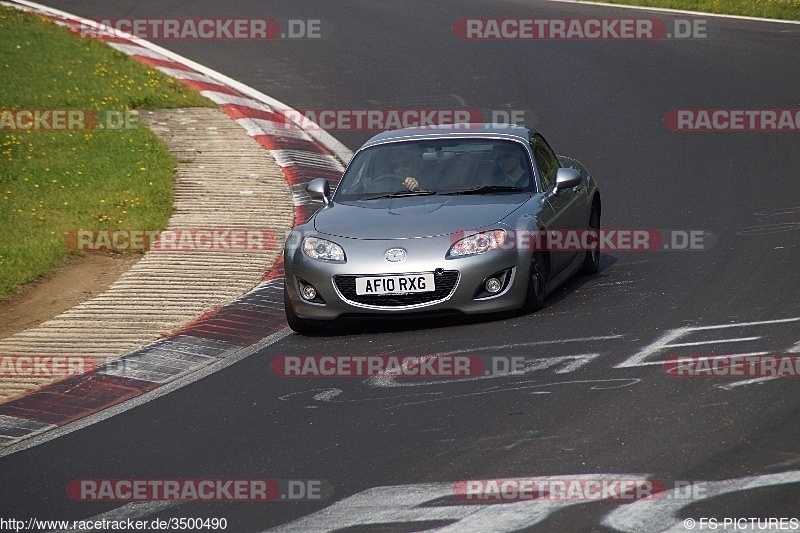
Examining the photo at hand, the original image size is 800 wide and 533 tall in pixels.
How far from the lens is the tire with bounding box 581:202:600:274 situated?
10.9 metres

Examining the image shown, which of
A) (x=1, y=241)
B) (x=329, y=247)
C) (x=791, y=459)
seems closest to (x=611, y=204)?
(x=329, y=247)

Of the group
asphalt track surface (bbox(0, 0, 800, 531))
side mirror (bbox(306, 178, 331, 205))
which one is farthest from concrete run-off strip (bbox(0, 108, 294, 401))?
asphalt track surface (bbox(0, 0, 800, 531))

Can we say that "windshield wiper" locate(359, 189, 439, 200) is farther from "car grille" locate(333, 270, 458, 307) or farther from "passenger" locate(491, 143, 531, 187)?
"car grille" locate(333, 270, 458, 307)

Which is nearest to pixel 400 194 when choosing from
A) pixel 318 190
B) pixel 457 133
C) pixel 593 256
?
pixel 318 190

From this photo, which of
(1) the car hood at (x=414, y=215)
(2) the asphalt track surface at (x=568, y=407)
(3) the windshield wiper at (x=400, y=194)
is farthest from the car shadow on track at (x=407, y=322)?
(3) the windshield wiper at (x=400, y=194)

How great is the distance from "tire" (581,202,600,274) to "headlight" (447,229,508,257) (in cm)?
191

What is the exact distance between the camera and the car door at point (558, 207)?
995cm

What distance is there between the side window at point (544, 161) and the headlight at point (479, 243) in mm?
1308

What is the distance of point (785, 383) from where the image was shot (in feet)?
22.8

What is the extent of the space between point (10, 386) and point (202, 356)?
4.53 ft

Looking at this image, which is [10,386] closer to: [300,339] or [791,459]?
[300,339]

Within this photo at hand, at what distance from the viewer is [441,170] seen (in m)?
10.3

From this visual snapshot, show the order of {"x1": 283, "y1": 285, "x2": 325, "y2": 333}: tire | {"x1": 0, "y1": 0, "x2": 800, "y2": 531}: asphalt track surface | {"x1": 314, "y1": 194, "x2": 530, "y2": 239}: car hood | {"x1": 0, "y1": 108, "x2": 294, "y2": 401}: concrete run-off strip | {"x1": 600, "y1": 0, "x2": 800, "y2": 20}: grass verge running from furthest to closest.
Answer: {"x1": 600, "y1": 0, "x2": 800, "y2": 20}: grass verge
{"x1": 0, "y1": 108, "x2": 294, "y2": 401}: concrete run-off strip
{"x1": 283, "y1": 285, "x2": 325, "y2": 333}: tire
{"x1": 314, "y1": 194, "x2": 530, "y2": 239}: car hood
{"x1": 0, "y1": 0, "x2": 800, "y2": 531}: asphalt track surface

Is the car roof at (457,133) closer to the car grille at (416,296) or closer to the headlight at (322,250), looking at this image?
the headlight at (322,250)
